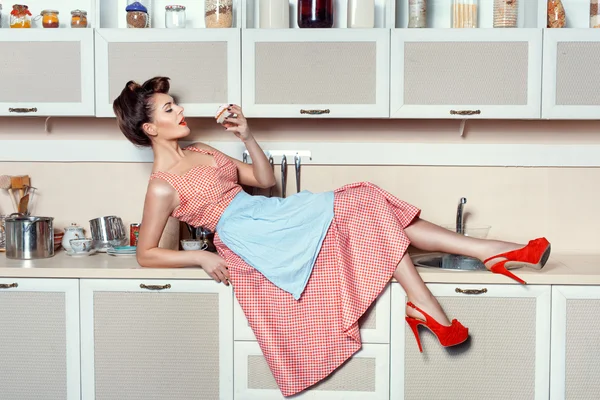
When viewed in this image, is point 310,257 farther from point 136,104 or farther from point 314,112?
point 136,104

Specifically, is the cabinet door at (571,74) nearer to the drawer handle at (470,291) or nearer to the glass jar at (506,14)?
the glass jar at (506,14)

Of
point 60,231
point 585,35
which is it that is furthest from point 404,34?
point 60,231

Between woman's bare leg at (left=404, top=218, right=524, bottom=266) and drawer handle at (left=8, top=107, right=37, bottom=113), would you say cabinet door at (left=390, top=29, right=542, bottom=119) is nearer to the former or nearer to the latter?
woman's bare leg at (left=404, top=218, right=524, bottom=266)

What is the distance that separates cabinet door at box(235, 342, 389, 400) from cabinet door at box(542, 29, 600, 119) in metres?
1.06

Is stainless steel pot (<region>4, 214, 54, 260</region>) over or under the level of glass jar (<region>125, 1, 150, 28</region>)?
under

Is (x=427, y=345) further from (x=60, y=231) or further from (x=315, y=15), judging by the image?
(x=60, y=231)

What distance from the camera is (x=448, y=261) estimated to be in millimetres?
2951

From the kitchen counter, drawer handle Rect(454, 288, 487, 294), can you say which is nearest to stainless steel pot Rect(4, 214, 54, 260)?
the kitchen counter

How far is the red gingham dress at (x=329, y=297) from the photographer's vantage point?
2508mm

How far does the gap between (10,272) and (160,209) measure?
0.56 m

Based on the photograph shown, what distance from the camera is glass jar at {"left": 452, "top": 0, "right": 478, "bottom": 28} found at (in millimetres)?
2824

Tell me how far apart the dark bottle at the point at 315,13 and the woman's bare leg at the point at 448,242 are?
0.82 m

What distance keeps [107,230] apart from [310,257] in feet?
3.14

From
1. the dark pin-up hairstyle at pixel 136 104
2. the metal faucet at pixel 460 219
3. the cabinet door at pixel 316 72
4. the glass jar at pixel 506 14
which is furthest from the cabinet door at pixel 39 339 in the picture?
the glass jar at pixel 506 14
